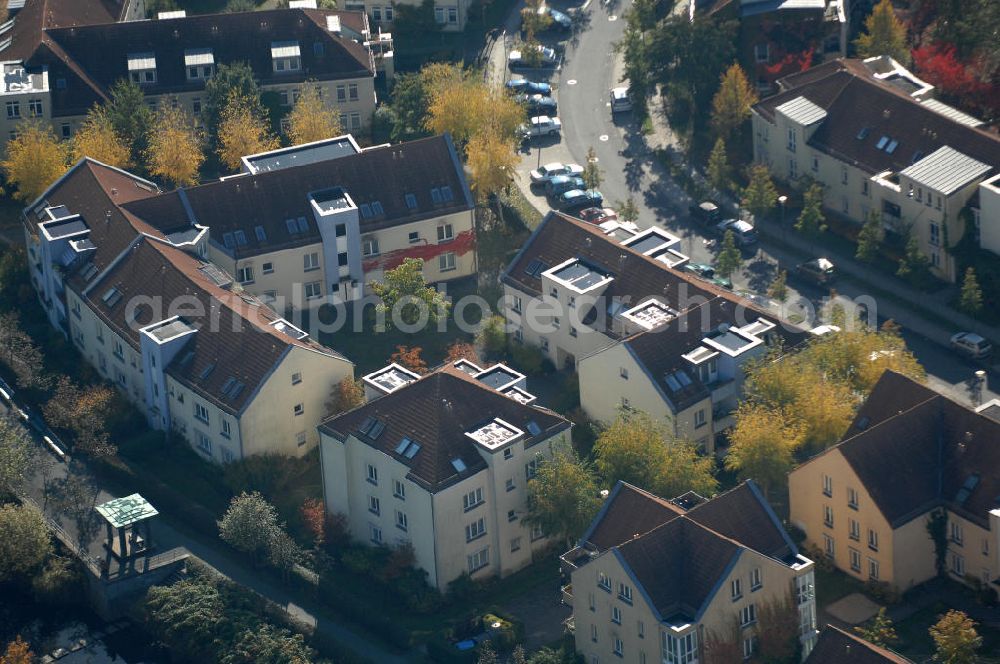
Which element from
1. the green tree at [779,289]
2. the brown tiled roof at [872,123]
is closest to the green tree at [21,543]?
the green tree at [779,289]

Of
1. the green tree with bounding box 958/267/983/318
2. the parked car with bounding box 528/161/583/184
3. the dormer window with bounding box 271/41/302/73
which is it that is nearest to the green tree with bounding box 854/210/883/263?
the green tree with bounding box 958/267/983/318

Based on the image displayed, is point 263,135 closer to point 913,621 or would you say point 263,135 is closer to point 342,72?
point 342,72

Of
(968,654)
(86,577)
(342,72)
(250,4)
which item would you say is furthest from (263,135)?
(968,654)

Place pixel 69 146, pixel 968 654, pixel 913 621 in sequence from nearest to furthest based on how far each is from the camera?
pixel 968 654
pixel 913 621
pixel 69 146

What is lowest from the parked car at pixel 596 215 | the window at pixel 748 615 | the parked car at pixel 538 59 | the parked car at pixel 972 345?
the window at pixel 748 615

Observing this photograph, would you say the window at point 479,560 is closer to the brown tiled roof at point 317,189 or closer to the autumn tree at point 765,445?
the autumn tree at point 765,445

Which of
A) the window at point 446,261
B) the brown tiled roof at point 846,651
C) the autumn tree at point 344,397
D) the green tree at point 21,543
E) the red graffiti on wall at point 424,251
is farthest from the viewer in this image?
the window at point 446,261
